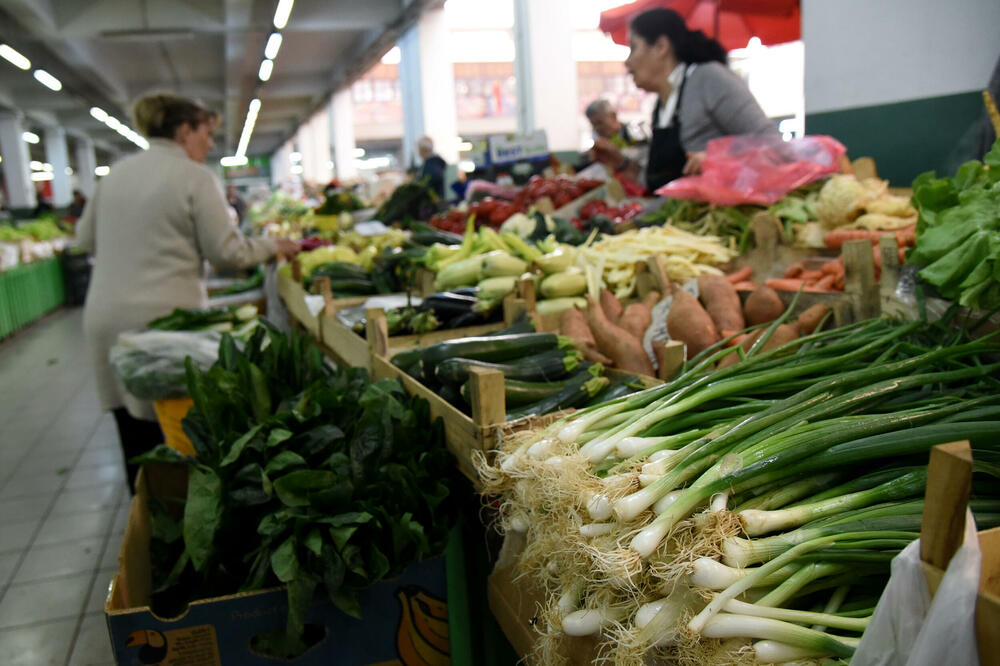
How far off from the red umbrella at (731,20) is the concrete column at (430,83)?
6.34 m

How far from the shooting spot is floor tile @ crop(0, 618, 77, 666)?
292 cm

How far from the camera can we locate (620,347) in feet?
8.02

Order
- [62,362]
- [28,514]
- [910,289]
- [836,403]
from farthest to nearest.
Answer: [62,362]
[28,514]
[910,289]
[836,403]

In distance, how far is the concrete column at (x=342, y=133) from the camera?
76.5 feet

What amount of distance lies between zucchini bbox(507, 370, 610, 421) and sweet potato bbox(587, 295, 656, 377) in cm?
30

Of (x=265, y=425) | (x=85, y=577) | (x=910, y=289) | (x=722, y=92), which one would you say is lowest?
(x=85, y=577)

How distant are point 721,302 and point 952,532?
5.81 feet

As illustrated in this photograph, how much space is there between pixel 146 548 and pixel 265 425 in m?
0.56

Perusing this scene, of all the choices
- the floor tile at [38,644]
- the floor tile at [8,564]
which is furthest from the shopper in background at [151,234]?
the floor tile at [38,644]

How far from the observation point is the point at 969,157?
3.68 meters

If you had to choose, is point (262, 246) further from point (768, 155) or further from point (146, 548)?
point (768, 155)

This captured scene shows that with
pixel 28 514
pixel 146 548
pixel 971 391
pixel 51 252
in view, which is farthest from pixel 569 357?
pixel 51 252

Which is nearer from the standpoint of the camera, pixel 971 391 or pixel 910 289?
pixel 971 391

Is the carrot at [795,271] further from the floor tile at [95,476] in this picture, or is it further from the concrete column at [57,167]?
the concrete column at [57,167]
